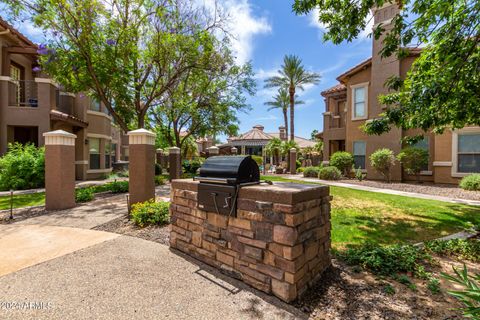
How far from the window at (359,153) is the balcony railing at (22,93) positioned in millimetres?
20071

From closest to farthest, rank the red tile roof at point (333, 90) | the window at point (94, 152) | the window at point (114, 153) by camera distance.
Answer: the window at point (94, 152), the red tile roof at point (333, 90), the window at point (114, 153)

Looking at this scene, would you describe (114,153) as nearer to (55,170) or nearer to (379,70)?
(55,170)

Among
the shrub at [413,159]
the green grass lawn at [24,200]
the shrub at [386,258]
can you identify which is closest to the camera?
the shrub at [386,258]

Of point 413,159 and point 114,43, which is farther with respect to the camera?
point 413,159

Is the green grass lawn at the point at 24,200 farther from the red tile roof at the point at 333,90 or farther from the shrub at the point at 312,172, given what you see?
the red tile roof at the point at 333,90

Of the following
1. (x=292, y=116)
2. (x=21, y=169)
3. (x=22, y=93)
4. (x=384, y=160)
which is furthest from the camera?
(x=292, y=116)

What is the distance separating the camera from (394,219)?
6.58 metres

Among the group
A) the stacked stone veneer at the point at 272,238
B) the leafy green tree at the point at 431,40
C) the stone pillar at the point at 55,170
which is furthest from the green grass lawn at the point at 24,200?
the leafy green tree at the point at 431,40

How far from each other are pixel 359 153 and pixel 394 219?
36.8 ft

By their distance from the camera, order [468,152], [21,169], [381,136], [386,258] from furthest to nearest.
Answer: [381,136], [468,152], [21,169], [386,258]

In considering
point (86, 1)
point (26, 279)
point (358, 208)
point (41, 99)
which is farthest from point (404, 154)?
point (41, 99)

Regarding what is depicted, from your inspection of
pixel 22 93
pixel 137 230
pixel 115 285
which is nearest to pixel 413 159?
pixel 137 230

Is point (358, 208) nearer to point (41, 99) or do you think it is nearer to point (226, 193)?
point (226, 193)

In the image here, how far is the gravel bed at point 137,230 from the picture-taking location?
492cm
